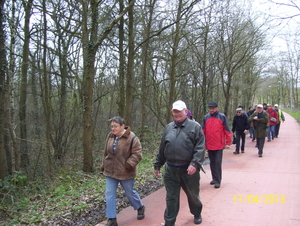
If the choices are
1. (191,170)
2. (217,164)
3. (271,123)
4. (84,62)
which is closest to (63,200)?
(191,170)

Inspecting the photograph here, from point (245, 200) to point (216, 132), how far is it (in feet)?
5.26

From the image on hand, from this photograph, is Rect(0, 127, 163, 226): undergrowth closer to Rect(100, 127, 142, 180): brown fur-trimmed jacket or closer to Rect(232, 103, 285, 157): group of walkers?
Rect(100, 127, 142, 180): brown fur-trimmed jacket

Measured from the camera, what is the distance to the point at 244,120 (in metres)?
10.3

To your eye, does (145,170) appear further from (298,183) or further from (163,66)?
(163,66)

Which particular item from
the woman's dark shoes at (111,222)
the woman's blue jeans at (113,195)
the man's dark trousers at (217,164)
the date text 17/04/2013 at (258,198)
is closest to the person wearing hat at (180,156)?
the woman's blue jeans at (113,195)

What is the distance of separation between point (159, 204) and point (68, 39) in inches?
454

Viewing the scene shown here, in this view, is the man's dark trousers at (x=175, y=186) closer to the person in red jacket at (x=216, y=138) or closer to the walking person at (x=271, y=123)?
the person in red jacket at (x=216, y=138)

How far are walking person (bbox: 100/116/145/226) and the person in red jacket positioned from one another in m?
2.47

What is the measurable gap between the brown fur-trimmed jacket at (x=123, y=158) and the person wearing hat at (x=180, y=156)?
1.60ft

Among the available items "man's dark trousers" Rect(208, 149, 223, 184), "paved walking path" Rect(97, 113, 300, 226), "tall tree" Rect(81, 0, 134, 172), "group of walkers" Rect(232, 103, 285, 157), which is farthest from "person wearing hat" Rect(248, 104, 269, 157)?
"tall tree" Rect(81, 0, 134, 172)

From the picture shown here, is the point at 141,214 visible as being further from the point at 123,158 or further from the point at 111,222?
the point at 123,158

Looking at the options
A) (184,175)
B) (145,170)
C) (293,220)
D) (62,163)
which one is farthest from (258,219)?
(62,163)

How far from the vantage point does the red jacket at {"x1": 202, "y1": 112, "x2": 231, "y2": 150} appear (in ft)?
19.9

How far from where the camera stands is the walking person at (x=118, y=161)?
13.4 feet
